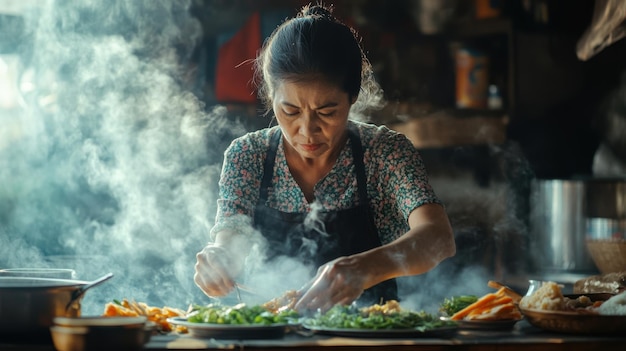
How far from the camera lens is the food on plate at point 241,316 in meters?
2.32

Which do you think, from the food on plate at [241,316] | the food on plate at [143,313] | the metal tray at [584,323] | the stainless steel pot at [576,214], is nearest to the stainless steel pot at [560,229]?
the stainless steel pot at [576,214]

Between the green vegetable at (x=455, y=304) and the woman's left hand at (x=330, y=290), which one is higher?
the woman's left hand at (x=330, y=290)

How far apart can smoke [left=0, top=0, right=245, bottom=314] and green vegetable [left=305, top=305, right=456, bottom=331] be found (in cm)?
298

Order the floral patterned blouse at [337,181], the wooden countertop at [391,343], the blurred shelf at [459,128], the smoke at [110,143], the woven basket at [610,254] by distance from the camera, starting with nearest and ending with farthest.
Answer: the wooden countertop at [391,343]
the floral patterned blouse at [337,181]
the woven basket at [610,254]
the smoke at [110,143]
the blurred shelf at [459,128]

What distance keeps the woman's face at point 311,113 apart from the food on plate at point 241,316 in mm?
827

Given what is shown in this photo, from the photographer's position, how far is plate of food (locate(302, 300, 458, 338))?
2277 millimetres

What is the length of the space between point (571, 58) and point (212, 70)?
9.60 ft

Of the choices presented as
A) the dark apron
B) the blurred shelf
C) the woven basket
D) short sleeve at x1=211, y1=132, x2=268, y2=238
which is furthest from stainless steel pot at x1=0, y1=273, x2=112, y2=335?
the blurred shelf

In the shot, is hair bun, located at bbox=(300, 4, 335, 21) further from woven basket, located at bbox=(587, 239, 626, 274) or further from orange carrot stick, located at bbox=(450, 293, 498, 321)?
woven basket, located at bbox=(587, 239, 626, 274)

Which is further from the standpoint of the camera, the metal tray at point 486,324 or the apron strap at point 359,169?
the apron strap at point 359,169

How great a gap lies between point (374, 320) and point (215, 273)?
74 centimetres

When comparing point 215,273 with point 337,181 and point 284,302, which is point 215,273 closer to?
point 284,302

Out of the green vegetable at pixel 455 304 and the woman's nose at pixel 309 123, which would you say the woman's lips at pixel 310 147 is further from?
the green vegetable at pixel 455 304

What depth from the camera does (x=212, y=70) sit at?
18.5 ft
